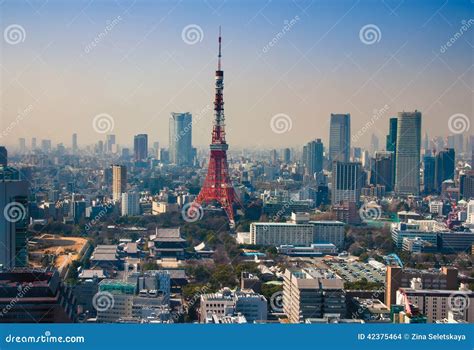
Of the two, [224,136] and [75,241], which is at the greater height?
[224,136]

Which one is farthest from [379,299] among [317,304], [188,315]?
[188,315]

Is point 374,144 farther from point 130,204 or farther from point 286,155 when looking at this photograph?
point 130,204

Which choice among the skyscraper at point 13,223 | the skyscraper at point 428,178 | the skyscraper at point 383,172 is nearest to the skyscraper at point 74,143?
the skyscraper at point 13,223

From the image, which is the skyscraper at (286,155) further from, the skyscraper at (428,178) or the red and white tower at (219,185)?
the skyscraper at (428,178)

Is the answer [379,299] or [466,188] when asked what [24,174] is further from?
[466,188]

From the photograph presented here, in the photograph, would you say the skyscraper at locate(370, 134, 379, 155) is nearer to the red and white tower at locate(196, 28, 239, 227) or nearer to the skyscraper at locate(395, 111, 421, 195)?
the skyscraper at locate(395, 111, 421, 195)

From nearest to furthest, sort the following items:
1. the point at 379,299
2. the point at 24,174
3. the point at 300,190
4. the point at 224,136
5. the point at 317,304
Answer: the point at 317,304
the point at 379,299
the point at 24,174
the point at 224,136
the point at 300,190

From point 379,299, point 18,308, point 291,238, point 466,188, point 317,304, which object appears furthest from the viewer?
point 466,188

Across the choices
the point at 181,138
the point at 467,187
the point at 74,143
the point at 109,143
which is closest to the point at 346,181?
the point at 467,187
